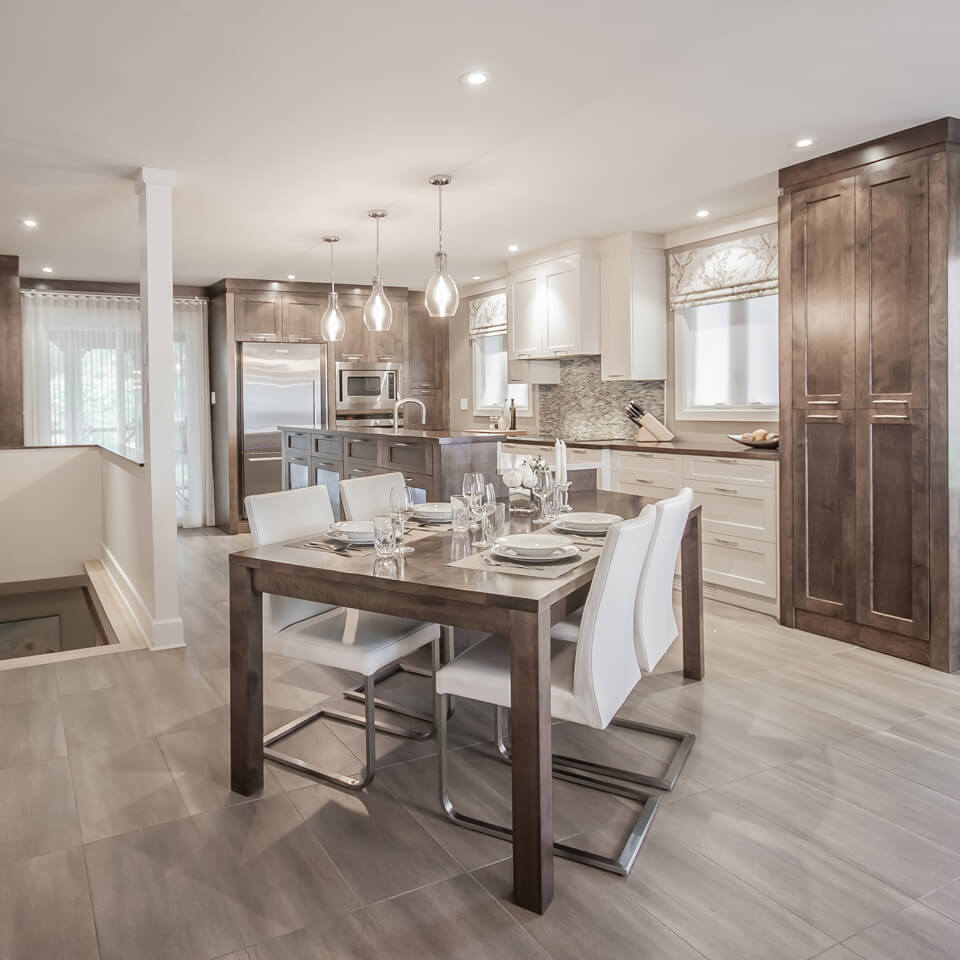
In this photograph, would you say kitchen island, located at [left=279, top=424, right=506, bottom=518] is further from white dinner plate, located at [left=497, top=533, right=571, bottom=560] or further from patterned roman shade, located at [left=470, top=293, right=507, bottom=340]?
patterned roman shade, located at [left=470, top=293, right=507, bottom=340]

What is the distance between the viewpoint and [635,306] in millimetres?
5391

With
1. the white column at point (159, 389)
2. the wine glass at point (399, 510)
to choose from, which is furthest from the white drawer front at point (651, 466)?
the white column at point (159, 389)

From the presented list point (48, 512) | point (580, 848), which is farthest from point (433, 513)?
point (48, 512)

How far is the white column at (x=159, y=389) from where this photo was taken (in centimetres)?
384

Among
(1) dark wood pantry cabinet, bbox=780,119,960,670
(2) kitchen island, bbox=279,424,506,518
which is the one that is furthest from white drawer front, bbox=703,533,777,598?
(2) kitchen island, bbox=279,424,506,518

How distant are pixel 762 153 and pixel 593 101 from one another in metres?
1.15

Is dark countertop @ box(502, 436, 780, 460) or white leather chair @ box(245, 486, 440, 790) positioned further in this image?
dark countertop @ box(502, 436, 780, 460)

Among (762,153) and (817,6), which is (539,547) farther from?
(762,153)

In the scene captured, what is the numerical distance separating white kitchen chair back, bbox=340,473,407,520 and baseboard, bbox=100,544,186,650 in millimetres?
1166

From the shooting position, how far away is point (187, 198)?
172 inches

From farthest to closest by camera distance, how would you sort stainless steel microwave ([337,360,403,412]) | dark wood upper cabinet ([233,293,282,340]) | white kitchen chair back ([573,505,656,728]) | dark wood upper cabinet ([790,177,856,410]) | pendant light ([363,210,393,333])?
stainless steel microwave ([337,360,403,412]), dark wood upper cabinet ([233,293,282,340]), pendant light ([363,210,393,333]), dark wood upper cabinet ([790,177,856,410]), white kitchen chair back ([573,505,656,728])

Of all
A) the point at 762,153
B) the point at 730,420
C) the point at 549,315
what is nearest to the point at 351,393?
the point at 549,315

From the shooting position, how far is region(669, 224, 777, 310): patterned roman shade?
15.5 ft

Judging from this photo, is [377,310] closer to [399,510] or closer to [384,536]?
[399,510]
